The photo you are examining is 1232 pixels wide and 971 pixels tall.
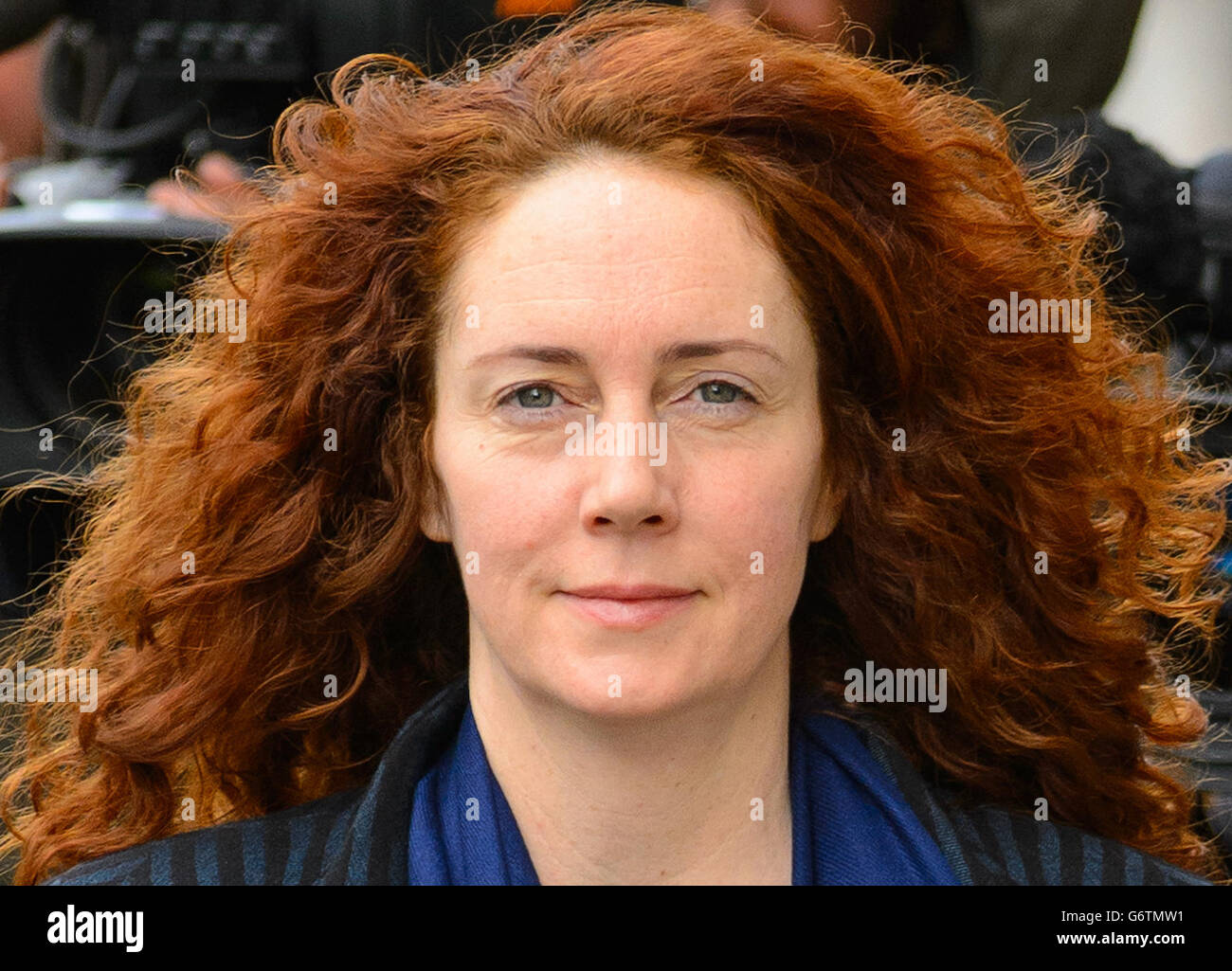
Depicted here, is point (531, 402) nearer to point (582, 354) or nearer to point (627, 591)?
point (582, 354)

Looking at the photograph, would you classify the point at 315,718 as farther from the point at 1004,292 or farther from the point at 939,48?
the point at 939,48

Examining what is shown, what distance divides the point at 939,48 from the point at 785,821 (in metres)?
1.28

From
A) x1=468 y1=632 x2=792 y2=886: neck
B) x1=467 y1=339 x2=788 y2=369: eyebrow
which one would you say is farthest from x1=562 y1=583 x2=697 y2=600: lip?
x1=467 y1=339 x2=788 y2=369: eyebrow

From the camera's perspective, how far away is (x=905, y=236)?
1866 mm

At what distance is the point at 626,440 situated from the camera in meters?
1.62

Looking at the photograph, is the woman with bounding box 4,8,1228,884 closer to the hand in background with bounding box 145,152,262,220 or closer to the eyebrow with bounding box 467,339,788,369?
the eyebrow with bounding box 467,339,788,369

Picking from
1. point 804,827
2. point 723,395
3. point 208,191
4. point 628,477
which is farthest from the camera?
point 208,191

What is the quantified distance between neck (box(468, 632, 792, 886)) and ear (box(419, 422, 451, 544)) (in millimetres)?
161

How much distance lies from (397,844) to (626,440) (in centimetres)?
57

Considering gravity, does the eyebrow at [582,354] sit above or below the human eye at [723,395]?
above

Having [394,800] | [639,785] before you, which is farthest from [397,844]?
[639,785]

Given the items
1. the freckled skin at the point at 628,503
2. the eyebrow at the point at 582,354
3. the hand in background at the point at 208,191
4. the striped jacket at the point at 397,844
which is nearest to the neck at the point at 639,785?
the freckled skin at the point at 628,503

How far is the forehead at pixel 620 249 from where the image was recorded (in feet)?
5.42

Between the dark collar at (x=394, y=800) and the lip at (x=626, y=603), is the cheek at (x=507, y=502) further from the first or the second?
the dark collar at (x=394, y=800)
